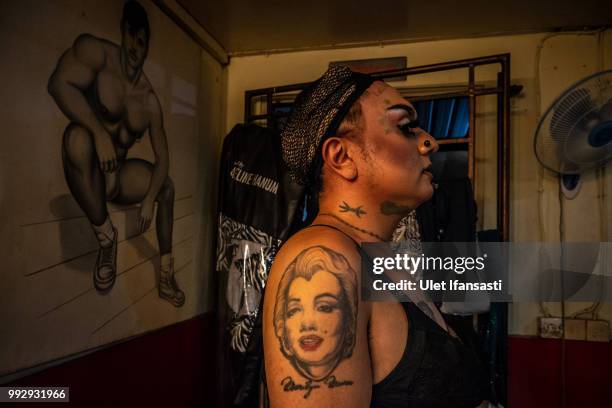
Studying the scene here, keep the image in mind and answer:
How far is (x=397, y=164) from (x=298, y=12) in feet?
5.22

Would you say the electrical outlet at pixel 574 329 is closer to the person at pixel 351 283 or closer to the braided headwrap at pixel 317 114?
the person at pixel 351 283

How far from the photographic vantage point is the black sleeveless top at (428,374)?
0.84 meters

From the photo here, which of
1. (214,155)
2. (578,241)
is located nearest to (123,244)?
(214,155)

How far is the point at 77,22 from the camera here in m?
1.46

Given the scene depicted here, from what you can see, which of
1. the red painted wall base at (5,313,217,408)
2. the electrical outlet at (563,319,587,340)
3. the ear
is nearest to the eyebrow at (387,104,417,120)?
the ear

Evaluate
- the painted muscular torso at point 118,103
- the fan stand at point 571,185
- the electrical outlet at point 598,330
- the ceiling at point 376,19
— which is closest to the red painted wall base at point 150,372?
the painted muscular torso at point 118,103

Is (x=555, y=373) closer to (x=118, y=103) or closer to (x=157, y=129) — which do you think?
(x=157, y=129)

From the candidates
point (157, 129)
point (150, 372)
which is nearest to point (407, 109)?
point (157, 129)

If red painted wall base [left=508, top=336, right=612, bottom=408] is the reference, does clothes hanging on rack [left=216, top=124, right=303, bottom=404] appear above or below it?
above

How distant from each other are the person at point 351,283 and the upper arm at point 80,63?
2.90 ft

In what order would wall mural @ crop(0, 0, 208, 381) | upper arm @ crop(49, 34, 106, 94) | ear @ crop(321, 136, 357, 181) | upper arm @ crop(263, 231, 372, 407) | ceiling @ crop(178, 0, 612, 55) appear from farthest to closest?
1. ceiling @ crop(178, 0, 612, 55)
2. upper arm @ crop(49, 34, 106, 94)
3. wall mural @ crop(0, 0, 208, 381)
4. ear @ crop(321, 136, 357, 181)
5. upper arm @ crop(263, 231, 372, 407)

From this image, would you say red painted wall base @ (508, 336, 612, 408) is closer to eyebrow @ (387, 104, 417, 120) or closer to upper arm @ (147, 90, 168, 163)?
eyebrow @ (387, 104, 417, 120)

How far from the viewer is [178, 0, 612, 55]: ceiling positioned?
213 cm

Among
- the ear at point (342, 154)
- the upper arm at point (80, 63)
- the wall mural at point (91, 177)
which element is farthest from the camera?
the upper arm at point (80, 63)
